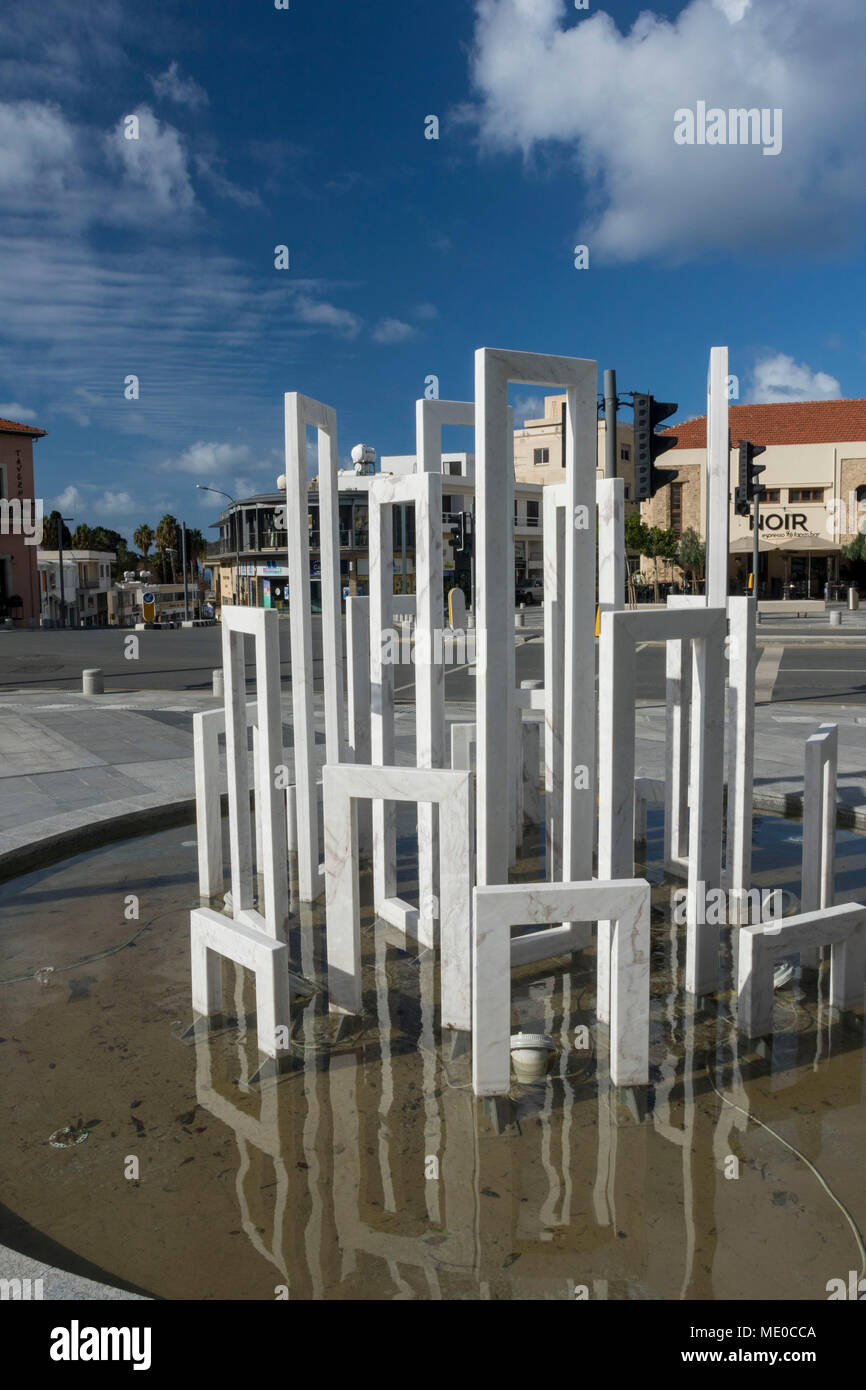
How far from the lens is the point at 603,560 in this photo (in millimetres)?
5660

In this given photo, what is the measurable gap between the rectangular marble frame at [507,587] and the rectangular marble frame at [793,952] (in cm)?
88

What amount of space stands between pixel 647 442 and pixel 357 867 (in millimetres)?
6499

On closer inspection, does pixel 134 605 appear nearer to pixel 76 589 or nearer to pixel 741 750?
pixel 76 589

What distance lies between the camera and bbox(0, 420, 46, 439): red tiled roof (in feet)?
158

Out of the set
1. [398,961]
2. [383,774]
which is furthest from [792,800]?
[383,774]

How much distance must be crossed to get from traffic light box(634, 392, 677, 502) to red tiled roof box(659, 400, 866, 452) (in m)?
43.1

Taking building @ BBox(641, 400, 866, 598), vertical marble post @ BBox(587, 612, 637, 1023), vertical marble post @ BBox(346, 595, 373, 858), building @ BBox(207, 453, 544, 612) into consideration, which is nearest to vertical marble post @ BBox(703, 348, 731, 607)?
vertical marble post @ BBox(587, 612, 637, 1023)

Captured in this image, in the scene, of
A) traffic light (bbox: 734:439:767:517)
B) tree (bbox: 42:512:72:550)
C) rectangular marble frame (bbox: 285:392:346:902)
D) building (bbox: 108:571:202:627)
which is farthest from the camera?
tree (bbox: 42:512:72:550)

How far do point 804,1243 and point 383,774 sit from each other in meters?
2.30

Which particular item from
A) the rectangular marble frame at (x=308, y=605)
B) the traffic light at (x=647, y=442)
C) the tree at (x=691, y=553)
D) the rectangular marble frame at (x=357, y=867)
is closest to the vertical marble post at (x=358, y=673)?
the rectangular marble frame at (x=308, y=605)

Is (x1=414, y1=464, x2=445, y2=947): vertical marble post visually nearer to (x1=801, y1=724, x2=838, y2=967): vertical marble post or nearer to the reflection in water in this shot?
the reflection in water

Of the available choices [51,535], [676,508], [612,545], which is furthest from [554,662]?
[51,535]

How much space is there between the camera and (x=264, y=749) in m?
4.76
